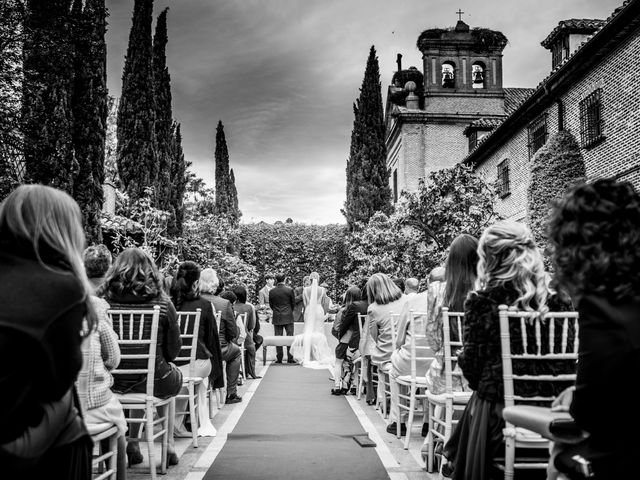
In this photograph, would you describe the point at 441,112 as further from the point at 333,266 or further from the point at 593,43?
the point at 593,43

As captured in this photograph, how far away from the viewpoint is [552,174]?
17844 millimetres

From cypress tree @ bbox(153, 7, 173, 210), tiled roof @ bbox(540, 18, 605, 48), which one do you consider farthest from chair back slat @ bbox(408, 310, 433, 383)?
tiled roof @ bbox(540, 18, 605, 48)

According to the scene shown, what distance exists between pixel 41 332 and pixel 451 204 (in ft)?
52.8

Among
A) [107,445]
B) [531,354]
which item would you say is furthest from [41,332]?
[531,354]

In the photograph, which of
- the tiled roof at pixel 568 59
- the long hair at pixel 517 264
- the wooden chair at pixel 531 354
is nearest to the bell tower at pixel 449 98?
the tiled roof at pixel 568 59

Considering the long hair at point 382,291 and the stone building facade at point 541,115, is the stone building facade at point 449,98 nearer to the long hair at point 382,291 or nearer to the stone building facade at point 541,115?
the stone building facade at point 541,115

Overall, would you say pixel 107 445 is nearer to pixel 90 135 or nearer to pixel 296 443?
pixel 296 443

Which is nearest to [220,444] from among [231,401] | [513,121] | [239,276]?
[231,401]

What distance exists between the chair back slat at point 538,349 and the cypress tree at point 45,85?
9105mm

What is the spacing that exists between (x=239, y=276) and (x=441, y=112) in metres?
16.3

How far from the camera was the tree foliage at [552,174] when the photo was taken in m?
17.5

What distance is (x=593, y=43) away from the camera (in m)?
15.8

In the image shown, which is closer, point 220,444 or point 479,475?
point 479,475

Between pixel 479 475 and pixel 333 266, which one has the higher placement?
pixel 333 266
